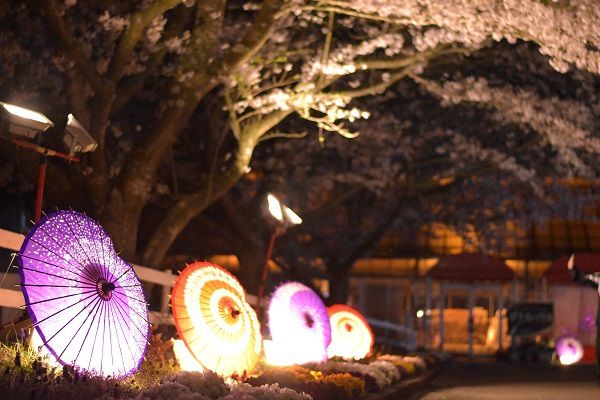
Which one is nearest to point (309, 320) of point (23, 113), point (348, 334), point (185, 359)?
point (348, 334)

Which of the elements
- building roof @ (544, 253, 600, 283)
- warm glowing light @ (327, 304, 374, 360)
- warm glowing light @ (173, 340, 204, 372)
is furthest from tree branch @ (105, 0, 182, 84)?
building roof @ (544, 253, 600, 283)

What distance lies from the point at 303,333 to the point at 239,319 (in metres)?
4.24

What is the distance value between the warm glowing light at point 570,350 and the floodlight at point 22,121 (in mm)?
23875

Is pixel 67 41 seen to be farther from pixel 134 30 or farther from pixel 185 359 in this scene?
pixel 185 359

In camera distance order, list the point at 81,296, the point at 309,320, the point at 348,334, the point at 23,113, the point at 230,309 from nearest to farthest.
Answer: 1. the point at 81,296
2. the point at 23,113
3. the point at 230,309
4. the point at 309,320
5. the point at 348,334

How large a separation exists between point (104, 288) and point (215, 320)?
7.30ft

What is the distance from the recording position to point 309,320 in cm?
1662

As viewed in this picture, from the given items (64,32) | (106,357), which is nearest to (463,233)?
(64,32)

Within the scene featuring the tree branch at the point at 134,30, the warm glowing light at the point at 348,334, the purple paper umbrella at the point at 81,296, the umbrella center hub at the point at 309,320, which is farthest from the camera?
the warm glowing light at the point at 348,334

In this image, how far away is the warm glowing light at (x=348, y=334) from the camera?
19.6 metres

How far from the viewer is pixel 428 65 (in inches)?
817

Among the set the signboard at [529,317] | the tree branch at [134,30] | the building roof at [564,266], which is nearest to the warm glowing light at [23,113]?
the tree branch at [134,30]

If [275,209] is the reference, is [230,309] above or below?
below

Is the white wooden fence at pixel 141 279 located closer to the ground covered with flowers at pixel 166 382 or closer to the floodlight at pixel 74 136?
the ground covered with flowers at pixel 166 382
